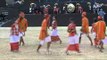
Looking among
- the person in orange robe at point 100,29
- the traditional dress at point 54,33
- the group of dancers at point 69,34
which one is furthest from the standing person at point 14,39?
the person in orange robe at point 100,29

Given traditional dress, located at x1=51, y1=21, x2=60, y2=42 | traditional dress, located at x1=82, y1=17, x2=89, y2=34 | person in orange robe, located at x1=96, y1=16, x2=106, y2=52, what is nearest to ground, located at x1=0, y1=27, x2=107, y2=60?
traditional dress, located at x1=51, y1=21, x2=60, y2=42

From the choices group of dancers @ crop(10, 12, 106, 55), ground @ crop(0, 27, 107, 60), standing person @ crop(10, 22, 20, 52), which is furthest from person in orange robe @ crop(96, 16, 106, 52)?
standing person @ crop(10, 22, 20, 52)

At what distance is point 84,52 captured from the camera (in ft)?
63.4

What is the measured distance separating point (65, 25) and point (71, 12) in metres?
1.70

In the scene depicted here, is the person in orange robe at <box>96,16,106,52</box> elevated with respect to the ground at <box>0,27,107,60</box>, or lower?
elevated

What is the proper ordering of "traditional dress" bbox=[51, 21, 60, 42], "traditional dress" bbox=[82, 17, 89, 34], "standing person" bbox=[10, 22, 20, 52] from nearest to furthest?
"standing person" bbox=[10, 22, 20, 52]
"traditional dress" bbox=[82, 17, 89, 34]
"traditional dress" bbox=[51, 21, 60, 42]

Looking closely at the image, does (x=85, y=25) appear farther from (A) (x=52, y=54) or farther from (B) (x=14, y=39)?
(B) (x=14, y=39)

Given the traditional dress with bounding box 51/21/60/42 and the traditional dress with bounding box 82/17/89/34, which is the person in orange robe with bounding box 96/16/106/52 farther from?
the traditional dress with bounding box 51/21/60/42

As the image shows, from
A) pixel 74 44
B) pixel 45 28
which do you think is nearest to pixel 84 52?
pixel 74 44

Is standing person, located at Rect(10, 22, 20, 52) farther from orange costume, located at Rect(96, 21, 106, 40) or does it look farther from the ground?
orange costume, located at Rect(96, 21, 106, 40)

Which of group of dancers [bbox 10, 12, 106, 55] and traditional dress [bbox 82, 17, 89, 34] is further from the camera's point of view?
traditional dress [bbox 82, 17, 89, 34]

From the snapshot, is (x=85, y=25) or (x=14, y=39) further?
(x=85, y=25)

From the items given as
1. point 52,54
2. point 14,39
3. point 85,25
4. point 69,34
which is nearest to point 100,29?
point 69,34

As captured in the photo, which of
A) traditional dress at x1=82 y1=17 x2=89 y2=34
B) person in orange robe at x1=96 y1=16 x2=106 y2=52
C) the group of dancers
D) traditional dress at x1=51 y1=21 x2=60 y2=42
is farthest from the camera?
traditional dress at x1=51 y1=21 x2=60 y2=42
